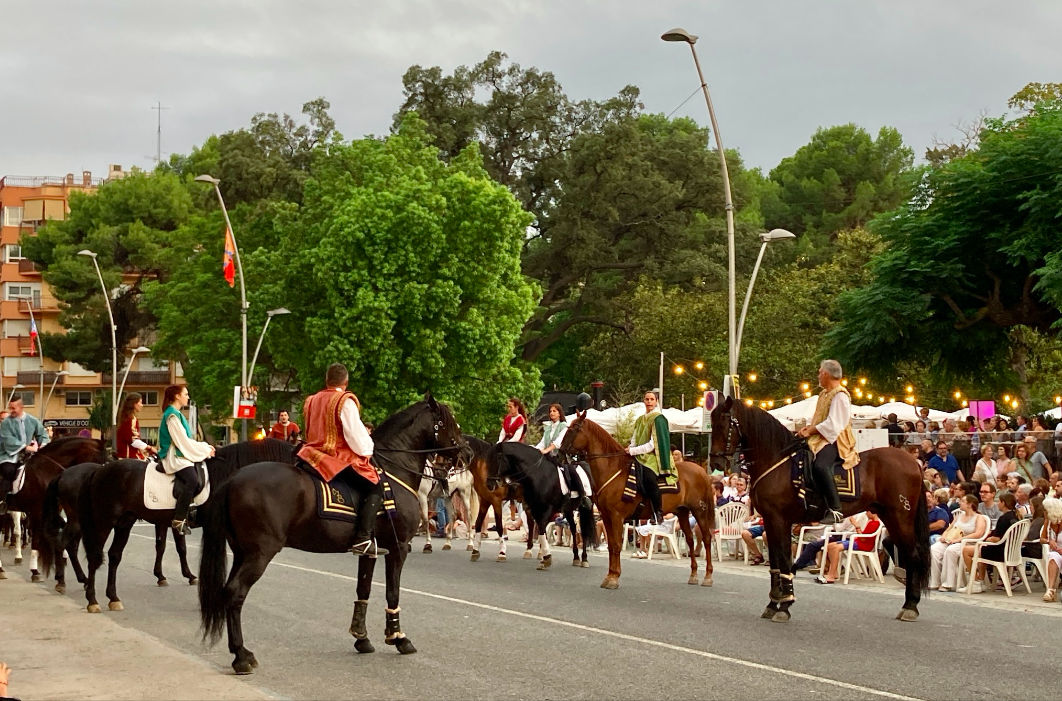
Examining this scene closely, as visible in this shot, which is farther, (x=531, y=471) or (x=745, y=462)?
(x=531, y=471)

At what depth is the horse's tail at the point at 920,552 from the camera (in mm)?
14992

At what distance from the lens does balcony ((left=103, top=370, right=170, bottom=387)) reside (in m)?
107

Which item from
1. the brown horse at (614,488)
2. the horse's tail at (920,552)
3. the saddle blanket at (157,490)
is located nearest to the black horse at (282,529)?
the saddle blanket at (157,490)

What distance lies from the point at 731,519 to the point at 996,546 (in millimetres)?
7124

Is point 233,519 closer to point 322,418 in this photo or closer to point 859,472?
point 322,418

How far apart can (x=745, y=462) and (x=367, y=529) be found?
18.0 ft

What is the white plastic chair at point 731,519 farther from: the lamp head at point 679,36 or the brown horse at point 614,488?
the lamp head at point 679,36

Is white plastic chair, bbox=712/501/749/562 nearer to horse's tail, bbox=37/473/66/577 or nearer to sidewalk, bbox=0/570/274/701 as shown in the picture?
horse's tail, bbox=37/473/66/577

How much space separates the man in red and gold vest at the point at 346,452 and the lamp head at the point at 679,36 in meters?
17.6

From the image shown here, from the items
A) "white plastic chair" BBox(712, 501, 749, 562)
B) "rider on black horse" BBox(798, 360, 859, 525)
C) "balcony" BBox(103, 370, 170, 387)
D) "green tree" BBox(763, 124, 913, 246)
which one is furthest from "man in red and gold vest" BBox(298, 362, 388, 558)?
"balcony" BBox(103, 370, 170, 387)

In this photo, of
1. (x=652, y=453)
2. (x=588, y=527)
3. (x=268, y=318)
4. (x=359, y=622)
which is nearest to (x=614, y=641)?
(x=359, y=622)

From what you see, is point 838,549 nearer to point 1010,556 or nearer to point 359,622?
point 1010,556

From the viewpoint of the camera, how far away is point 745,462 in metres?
15.6

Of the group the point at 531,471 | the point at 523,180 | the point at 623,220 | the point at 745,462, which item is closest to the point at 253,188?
the point at 523,180
